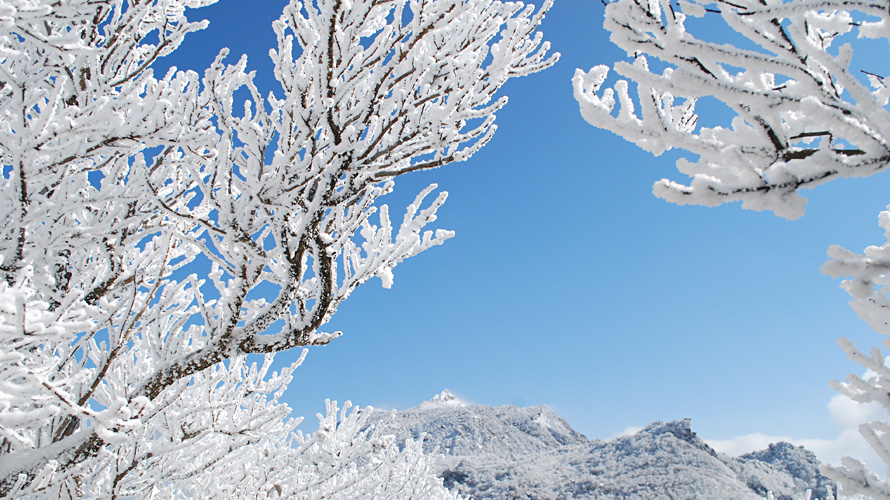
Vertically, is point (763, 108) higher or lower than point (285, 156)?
lower

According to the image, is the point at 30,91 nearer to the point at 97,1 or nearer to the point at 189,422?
the point at 97,1

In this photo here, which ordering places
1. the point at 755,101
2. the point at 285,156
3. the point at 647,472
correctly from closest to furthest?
the point at 755,101 < the point at 285,156 < the point at 647,472

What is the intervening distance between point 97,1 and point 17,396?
2514mm

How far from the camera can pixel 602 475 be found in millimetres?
26172

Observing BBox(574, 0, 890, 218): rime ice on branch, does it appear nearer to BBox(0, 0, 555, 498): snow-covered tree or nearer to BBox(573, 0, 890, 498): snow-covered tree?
BBox(573, 0, 890, 498): snow-covered tree

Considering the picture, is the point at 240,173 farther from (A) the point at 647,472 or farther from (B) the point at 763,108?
(A) the point at 647,472

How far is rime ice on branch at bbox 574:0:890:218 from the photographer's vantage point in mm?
935

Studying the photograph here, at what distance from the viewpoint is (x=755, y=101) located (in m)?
1.05

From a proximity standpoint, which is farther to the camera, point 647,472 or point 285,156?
point 647,472

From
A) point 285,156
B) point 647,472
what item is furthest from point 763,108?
point 647,472

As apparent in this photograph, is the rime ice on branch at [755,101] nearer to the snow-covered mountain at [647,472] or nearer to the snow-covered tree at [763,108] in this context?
the snow-covered tree at [763,108]

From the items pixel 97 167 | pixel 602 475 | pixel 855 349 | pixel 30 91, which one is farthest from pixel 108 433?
pixel 602 475

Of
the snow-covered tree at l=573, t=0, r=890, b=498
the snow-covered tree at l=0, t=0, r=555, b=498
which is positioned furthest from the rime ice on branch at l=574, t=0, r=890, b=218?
the snow-covered tree at l=0, t=0, r=555, b=498

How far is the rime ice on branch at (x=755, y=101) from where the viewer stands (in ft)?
3.07
